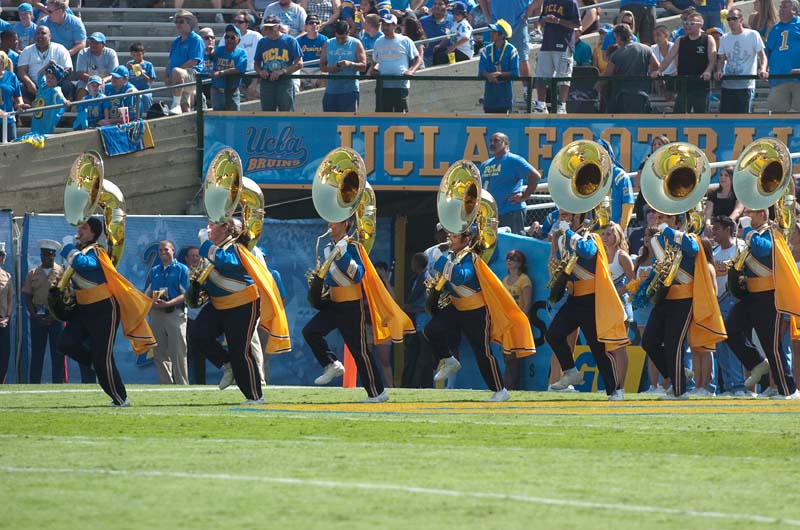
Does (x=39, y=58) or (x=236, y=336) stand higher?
(x=39, y=58)

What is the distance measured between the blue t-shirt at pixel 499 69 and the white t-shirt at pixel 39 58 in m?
5.43

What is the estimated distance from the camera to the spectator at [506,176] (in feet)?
51.7

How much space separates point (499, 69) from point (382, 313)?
254 inches

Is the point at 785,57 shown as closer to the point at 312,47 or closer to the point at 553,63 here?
the point at 553,63

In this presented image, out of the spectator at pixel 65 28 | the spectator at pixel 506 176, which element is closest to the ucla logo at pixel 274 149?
the spectator at pixel 506 176

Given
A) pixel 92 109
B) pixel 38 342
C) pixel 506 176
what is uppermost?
pixel 92 109

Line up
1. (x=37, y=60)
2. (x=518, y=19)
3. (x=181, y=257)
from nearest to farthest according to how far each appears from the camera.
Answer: (x=181, y=257)
(x=518, y=19)
(x=37, y=60)

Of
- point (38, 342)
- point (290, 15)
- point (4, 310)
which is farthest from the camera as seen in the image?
point (290, 15)

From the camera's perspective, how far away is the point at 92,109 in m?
19.1

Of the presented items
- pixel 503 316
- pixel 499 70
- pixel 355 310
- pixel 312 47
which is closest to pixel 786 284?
pixel 503 316

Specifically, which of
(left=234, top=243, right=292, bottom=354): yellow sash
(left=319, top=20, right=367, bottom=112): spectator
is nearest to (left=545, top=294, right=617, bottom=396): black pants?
(left=234, top=243, right=292, bottom=354): yellow sash

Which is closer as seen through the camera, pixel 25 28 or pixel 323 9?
pixel 25 28

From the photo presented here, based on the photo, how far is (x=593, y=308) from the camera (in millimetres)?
12617

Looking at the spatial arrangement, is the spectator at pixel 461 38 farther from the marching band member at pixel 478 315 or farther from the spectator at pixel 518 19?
the marching band member at pixel 478 315
